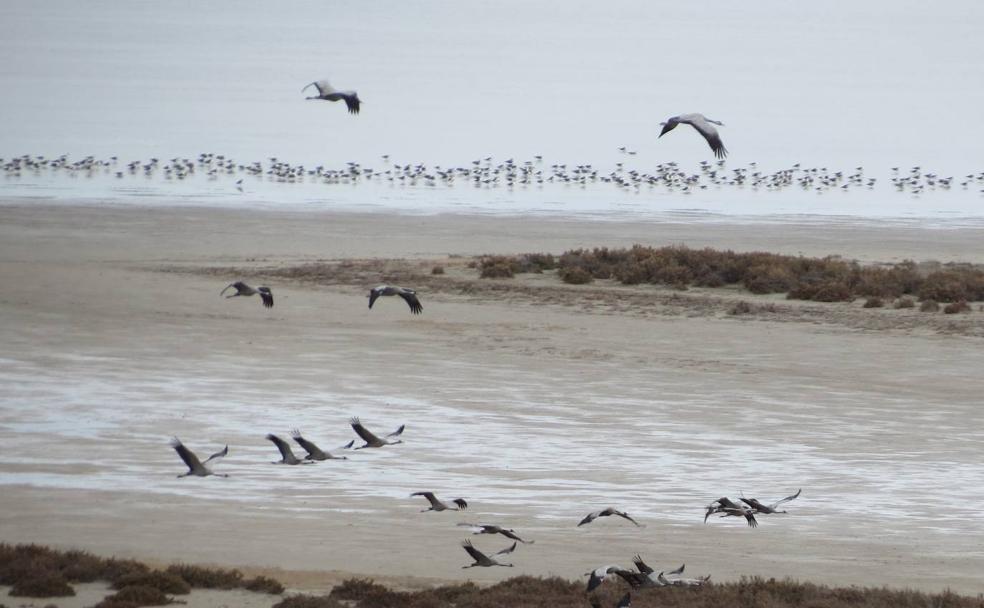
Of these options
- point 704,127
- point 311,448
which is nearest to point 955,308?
point 704,127

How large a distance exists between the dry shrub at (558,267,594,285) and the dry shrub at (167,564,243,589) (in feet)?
74.9

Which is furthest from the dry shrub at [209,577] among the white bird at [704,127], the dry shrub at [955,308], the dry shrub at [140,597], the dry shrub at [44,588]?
the dry shrub at [955,308]

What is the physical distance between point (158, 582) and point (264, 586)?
0.79 m

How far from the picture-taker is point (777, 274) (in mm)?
34219

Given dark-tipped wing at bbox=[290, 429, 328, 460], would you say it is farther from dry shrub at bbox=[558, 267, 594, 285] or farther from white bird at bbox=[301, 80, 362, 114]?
dry shrub at bbox=[558, 267, 594, 285]

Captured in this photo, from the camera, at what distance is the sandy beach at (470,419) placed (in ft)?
48.2

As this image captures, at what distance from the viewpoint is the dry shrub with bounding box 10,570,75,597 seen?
40.9ft

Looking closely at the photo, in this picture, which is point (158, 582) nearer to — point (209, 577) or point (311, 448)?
point (209, 577)

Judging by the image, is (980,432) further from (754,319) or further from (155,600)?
(155,600)

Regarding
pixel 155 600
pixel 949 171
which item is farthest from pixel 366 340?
pixel 949 171

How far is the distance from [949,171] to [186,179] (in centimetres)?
3852

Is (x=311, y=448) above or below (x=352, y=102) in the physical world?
below

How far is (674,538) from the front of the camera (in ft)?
48.7

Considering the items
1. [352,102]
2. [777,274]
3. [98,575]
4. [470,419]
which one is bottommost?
[470,419]
